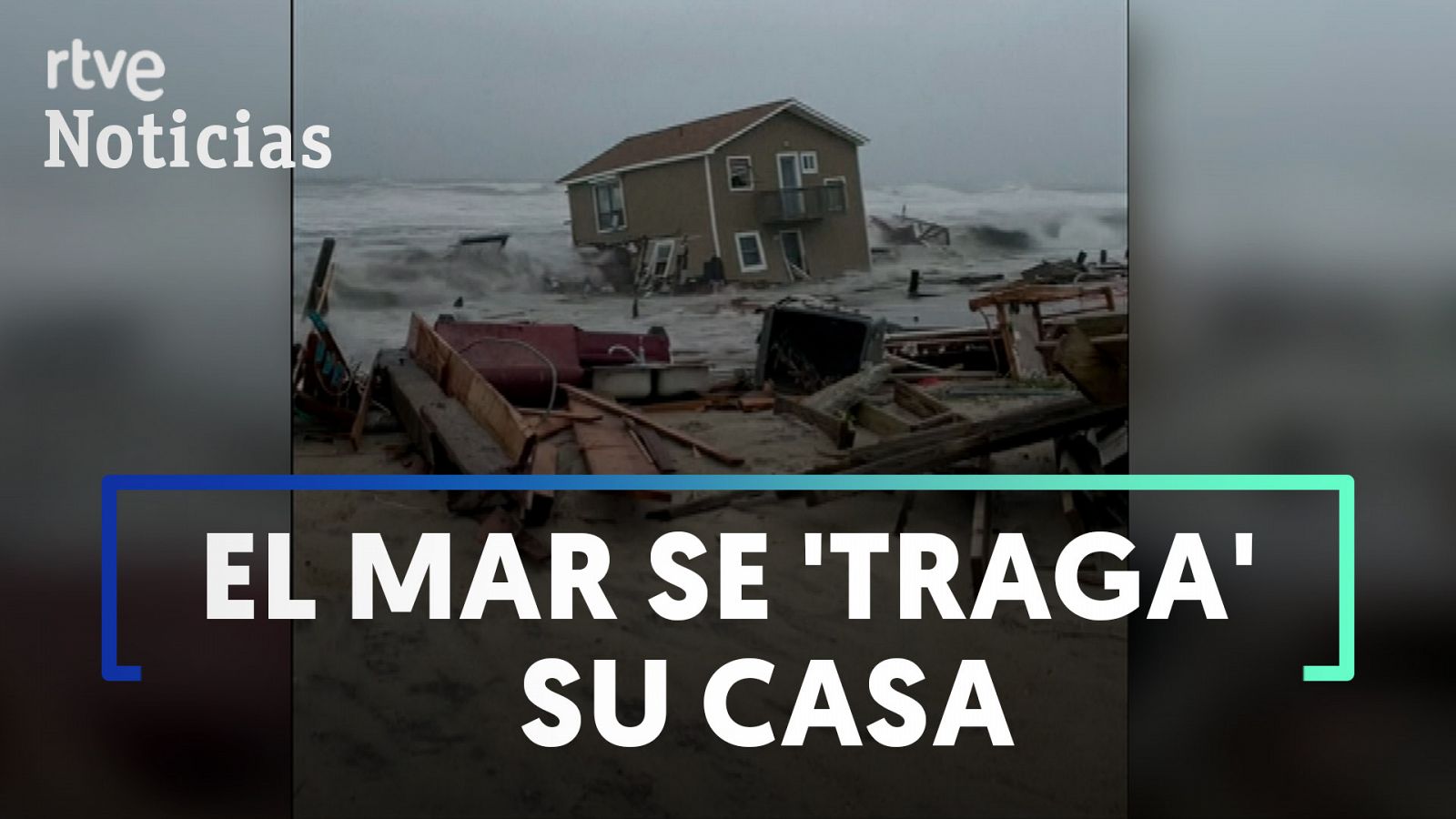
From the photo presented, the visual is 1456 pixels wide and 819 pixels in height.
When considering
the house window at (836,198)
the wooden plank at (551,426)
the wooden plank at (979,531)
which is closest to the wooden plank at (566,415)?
the wooden plank at (551,426)

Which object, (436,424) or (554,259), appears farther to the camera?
(554,259)

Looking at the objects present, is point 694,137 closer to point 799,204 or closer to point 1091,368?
point 799,204

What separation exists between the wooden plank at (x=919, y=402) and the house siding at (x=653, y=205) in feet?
1.62

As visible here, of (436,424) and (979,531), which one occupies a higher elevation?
(436,424)

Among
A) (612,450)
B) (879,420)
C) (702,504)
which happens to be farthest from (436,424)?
(879,420)

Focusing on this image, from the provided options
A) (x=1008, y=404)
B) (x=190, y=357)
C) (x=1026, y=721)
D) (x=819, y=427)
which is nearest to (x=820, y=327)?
(x=819, y=427)

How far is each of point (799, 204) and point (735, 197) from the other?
14 cm

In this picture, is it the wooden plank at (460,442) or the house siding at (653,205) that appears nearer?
the wooden plank at (460,442)

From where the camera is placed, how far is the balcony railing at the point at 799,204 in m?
2.06

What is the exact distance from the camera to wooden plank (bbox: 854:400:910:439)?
6.65ft

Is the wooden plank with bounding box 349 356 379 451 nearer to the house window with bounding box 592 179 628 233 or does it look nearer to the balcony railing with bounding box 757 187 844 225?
the house window with bounding box 592 179 628 233

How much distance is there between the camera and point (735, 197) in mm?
2119

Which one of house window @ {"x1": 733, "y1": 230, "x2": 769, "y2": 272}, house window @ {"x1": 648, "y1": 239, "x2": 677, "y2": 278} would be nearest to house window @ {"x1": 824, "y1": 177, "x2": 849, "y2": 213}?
house window @ {"x1": 733, "y1": 230, "x2": 769, "y2": 272}

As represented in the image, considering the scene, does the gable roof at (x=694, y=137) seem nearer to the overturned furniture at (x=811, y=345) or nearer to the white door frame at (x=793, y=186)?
the white door frame at (x=793, y=186)
